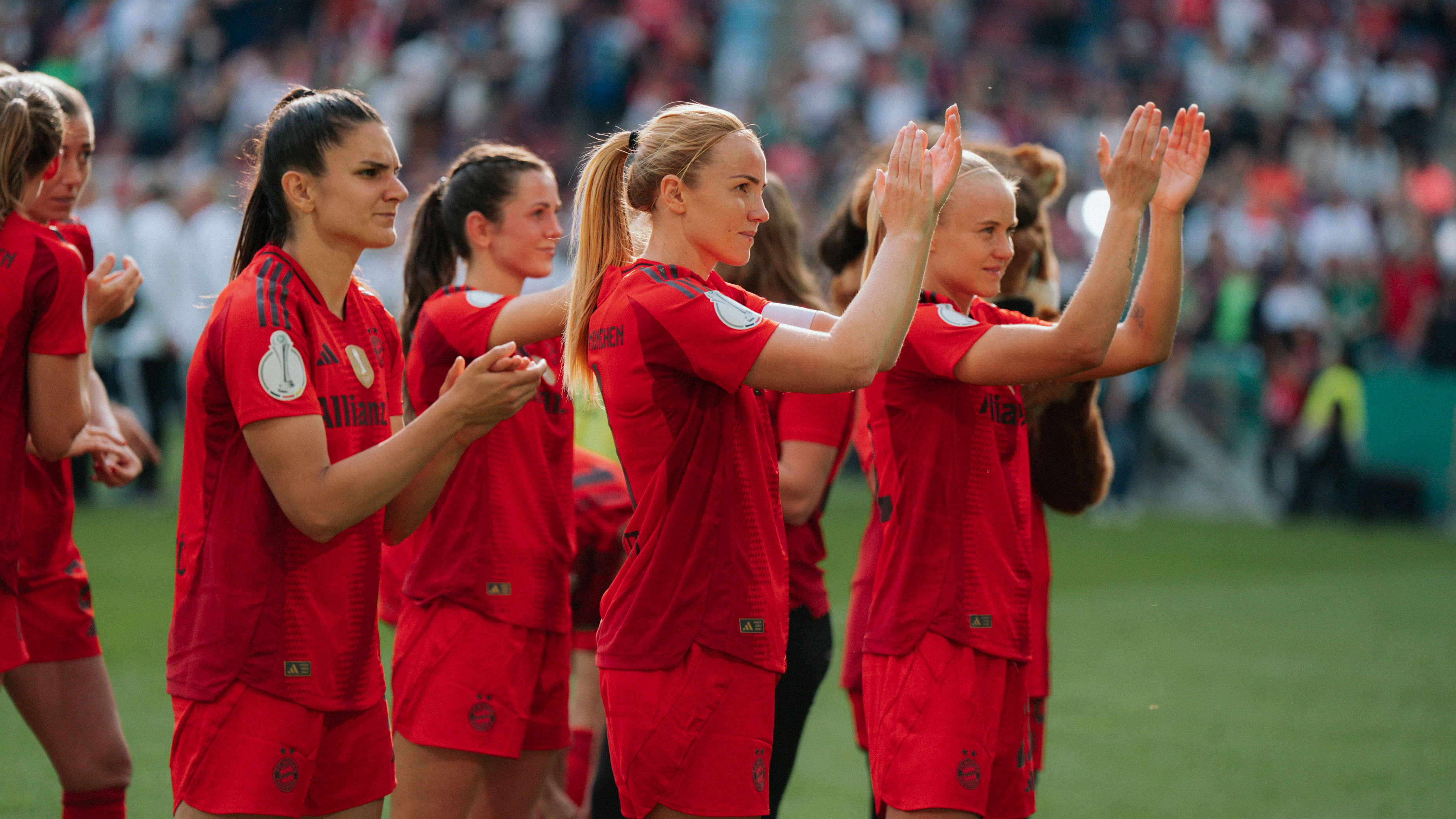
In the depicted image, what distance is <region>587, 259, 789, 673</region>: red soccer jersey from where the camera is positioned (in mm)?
2980

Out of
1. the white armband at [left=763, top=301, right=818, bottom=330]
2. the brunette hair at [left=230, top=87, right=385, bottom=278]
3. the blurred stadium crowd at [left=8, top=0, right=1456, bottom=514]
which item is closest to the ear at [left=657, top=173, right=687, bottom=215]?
the white armband at [left=763, top=301, right=818, bottom=330]

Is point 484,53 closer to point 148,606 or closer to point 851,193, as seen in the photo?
point 148,606

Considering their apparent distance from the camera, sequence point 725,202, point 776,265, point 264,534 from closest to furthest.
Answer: point 264,534 → point 725,202 → point 776,265

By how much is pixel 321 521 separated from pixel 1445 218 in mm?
18397

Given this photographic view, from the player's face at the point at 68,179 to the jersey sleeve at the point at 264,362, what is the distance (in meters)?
1.41

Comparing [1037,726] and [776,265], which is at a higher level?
[776,265]

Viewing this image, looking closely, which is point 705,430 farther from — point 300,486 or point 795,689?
point 795,689

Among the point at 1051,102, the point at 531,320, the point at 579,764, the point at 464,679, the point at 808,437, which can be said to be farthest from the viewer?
the point at 1051,102

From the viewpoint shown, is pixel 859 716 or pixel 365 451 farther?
pixel 859 716

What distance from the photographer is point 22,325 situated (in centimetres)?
339

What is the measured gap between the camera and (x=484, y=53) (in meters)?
20.9

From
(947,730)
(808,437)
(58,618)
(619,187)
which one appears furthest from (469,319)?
(947,730)

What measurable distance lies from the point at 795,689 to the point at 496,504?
1.01m

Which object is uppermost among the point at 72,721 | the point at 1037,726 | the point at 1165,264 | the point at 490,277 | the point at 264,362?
the point at 1165,264
